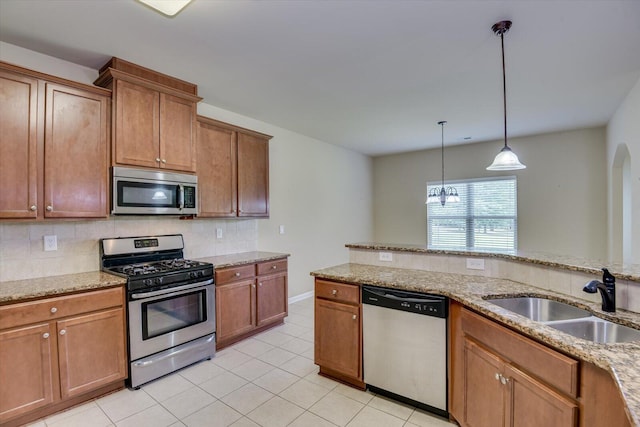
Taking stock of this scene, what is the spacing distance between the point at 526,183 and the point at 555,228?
841mm

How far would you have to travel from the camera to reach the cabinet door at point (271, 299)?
355 centimetres

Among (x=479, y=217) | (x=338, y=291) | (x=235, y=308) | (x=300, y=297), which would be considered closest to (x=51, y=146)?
(x=235, y=308)

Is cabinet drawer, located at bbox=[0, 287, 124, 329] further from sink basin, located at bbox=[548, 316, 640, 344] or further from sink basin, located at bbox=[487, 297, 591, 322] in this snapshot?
sink basin, located at bbox=[548, 316, 640, 344]

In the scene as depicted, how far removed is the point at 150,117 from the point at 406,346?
283cm

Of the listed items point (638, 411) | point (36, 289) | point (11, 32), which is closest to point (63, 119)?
point (11, 32)

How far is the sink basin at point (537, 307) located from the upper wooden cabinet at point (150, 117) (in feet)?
9.41

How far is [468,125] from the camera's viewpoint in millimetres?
4520

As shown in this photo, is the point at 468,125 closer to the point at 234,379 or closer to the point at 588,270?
the point at 588,270

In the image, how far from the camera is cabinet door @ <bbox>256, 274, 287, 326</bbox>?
11.7ft

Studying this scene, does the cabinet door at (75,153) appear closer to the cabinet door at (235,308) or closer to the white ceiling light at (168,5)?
the white ceiling light at (168,5)

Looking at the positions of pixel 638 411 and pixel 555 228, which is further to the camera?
pixel 555 228

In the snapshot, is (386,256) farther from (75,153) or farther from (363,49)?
(75,153)

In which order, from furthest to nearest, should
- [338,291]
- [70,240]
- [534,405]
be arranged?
[70,240] < [338,291] < [534,405]

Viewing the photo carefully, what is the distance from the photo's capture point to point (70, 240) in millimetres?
2617
